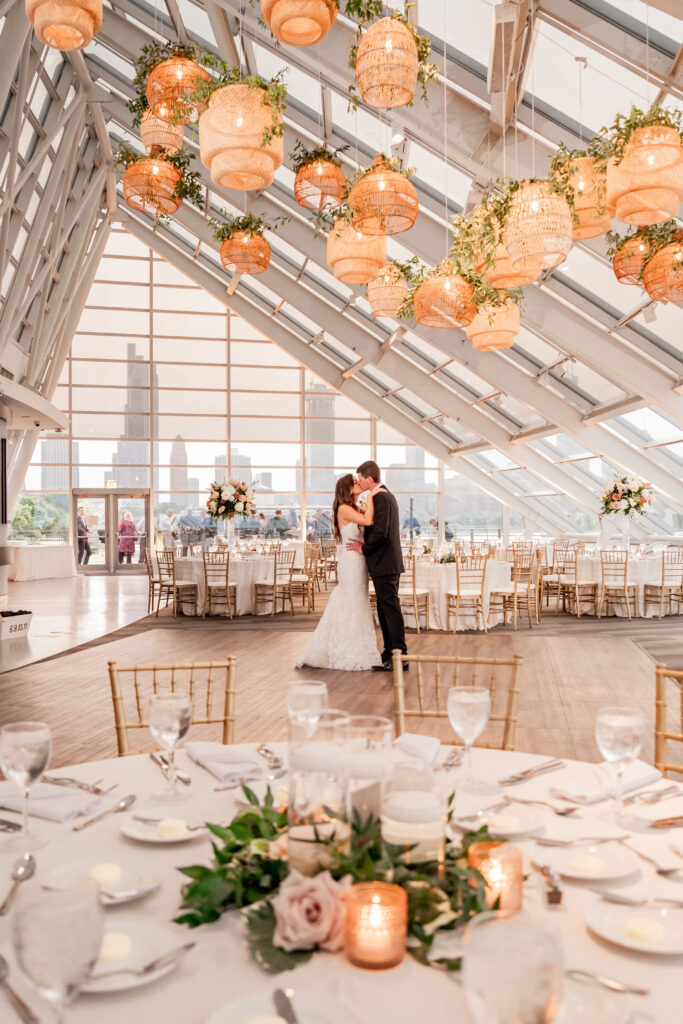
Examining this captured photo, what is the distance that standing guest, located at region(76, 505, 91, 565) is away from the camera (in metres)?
18.2

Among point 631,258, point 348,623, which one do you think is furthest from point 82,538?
point 631,258

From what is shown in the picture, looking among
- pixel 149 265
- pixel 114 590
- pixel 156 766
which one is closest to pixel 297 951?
pixel 156 766

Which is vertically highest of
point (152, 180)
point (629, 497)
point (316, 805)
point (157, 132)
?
point (157, 132)

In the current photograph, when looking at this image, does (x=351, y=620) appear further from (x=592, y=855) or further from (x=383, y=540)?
(x=592, y=855)

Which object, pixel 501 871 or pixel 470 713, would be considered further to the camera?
pixel 470 713

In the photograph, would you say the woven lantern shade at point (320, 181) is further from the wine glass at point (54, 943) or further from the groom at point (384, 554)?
the wine glass at point (54, 943)

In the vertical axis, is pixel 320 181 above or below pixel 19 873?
A: above

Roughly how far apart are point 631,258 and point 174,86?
302 cm

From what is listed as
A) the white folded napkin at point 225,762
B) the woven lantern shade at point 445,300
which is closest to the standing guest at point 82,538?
the woven lantern shade at point 445,300

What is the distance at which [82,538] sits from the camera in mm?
18281

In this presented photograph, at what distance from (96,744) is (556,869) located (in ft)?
13.1

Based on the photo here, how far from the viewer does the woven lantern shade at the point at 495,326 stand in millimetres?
6285

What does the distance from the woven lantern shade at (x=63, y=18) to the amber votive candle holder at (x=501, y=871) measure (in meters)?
3.62

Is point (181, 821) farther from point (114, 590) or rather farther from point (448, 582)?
point (114, 590)
